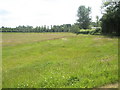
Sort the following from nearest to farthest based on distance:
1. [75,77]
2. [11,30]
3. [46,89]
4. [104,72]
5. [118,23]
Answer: [46,89], [75,77], [104,72], [118,23], [11,30]

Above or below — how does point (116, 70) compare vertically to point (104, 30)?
below

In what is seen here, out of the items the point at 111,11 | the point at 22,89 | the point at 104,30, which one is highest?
the point at 111,11

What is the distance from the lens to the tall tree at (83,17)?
286 ft

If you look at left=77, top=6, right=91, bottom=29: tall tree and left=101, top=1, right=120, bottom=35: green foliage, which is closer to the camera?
left=101, top=1, right=120, bottom=35: green foliage

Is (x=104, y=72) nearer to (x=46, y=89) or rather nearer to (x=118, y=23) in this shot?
(x=46, y=89)

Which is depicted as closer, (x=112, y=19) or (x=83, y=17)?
(x=112, y=19)

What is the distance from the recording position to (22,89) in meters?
6.12

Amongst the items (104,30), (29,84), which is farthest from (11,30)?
(29,84)

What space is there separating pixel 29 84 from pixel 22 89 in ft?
1.54

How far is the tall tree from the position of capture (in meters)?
87.1

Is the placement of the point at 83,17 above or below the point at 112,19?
above

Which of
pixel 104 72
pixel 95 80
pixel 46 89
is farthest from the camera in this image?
pixel 104 72

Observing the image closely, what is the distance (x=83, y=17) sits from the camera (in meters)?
87.1

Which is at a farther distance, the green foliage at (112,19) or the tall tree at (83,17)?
the tall tree at (83,17)
